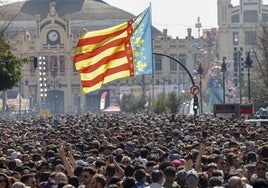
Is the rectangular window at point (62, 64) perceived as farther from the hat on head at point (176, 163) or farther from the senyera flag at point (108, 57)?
the hat on head at point (176, 163)

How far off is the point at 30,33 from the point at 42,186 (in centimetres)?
16772

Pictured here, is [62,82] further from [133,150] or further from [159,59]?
[133,150]

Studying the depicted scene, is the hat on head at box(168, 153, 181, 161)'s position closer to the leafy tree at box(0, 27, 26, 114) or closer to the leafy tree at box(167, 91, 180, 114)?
the leafy tree at box(0, 27, 26, 114)

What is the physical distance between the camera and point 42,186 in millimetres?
18734

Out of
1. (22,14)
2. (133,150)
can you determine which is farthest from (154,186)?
(22,14)

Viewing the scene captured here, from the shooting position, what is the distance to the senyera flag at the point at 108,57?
36094 millimetres

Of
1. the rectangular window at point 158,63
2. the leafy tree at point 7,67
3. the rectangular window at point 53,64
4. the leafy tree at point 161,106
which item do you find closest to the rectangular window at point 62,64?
the rectangular window at point 53,64

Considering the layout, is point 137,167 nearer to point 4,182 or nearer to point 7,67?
point 4,182

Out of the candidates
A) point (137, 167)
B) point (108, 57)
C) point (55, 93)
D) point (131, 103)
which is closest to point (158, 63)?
point (55, 93)

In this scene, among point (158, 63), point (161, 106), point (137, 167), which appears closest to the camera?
point (137, 167)

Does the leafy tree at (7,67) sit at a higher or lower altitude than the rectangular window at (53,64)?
lower

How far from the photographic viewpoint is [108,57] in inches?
1459

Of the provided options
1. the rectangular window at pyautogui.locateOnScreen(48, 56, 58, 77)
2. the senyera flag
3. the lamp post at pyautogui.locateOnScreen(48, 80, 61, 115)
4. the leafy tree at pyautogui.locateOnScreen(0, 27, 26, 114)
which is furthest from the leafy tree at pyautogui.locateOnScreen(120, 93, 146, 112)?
the senyera flag

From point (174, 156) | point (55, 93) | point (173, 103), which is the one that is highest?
point (55, 93)
